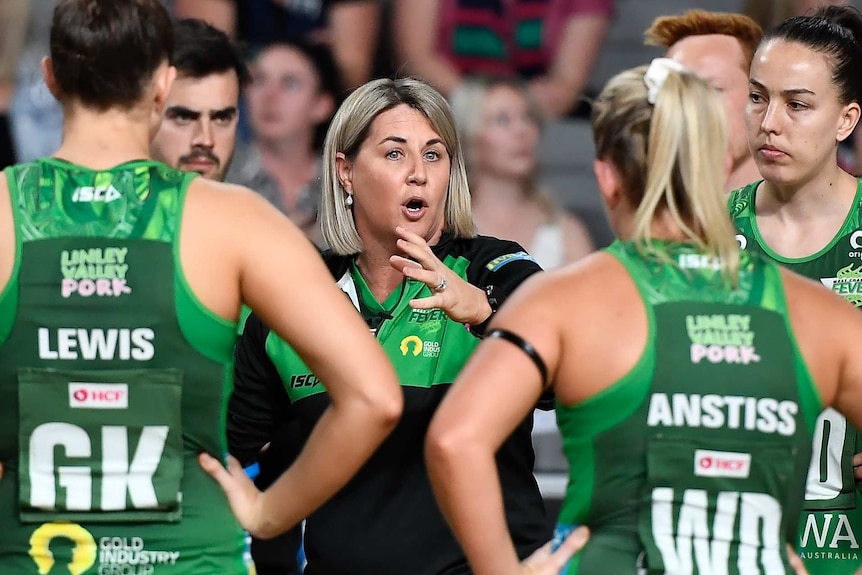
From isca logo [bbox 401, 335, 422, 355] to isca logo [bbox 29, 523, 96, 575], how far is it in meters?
1.01

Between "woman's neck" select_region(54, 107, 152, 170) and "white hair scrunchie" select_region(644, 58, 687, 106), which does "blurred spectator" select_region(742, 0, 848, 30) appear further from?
"woman's neck" select_region(54, 107, 152, 170)

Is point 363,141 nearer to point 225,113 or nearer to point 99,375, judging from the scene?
point 225,113

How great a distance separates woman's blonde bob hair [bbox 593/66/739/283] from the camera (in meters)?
2.11

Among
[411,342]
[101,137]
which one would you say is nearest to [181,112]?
[411,342]

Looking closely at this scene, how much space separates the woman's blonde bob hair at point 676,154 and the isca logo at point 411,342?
909 mm

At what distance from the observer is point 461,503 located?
83.5 inches

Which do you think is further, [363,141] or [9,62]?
[9,62]

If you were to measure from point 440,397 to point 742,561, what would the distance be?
982 mm

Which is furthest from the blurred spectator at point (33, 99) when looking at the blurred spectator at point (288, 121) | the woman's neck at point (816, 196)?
the woman's neck at point (816, 196)

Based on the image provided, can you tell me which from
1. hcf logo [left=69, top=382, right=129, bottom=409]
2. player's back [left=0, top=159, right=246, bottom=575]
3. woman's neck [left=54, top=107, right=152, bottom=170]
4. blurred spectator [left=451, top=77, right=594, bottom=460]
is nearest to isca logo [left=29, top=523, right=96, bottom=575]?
player's back [left=0, top=159, right=246, bottom=575]

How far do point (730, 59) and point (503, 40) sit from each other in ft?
6.00

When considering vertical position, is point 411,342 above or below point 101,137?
below

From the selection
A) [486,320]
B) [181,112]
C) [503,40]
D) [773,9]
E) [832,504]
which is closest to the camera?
[486,320]

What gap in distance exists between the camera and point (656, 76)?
84.4 inches
